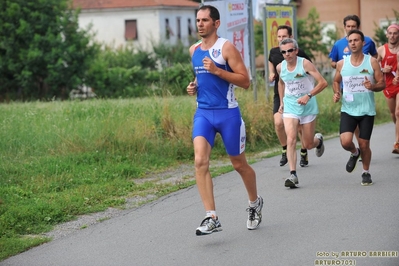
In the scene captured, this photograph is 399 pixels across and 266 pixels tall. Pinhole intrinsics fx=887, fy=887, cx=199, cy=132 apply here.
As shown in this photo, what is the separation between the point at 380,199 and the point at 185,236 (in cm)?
260

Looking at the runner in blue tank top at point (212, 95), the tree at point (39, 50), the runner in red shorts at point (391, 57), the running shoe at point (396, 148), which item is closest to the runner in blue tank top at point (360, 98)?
the runner in red shorts at point (391, 57)

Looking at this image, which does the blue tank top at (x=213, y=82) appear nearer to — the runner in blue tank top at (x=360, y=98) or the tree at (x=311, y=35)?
the runner in blue tank top at (x=360, y=98)

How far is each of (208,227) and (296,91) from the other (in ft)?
12.9

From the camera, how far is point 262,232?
8383mm

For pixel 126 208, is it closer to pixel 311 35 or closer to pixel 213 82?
pixel 213 82

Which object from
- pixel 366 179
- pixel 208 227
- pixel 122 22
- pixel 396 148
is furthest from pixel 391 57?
pixel 122 22

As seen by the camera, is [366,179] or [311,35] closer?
[366,179]

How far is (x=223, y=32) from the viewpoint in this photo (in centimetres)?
1716

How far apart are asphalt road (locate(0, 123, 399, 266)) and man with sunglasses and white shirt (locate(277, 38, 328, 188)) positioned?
686mm

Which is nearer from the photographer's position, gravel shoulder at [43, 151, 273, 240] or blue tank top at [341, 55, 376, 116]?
gravel shoulder at [43, 151, 273, 240]

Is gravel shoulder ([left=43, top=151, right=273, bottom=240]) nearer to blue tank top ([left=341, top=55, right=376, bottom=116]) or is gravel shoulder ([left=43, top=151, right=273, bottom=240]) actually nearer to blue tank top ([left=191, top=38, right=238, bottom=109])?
blue tank top ([left=191, top=38, right=238, bottom=109])

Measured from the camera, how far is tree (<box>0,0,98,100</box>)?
50125 mm

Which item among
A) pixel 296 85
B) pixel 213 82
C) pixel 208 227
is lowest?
pixel 208 227

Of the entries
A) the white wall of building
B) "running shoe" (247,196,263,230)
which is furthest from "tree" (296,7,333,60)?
"running shoe" (247,196,263,230)
